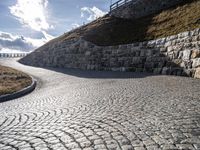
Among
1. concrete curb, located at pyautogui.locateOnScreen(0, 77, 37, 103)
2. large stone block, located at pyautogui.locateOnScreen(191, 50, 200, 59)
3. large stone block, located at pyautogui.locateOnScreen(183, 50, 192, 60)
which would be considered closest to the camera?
concrete curb, located at pyautogui.locateOnScreen(0, 77, 37, 103)

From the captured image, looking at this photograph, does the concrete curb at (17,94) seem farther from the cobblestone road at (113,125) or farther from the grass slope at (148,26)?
the grass slope at (148,26)

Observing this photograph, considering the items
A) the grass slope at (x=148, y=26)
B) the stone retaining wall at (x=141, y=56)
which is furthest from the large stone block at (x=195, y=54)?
the grass slope at (x=148, y=26)

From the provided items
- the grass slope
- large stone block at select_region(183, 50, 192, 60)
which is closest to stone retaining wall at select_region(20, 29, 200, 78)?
large stone block at select_region(183, 50, 192, 60)

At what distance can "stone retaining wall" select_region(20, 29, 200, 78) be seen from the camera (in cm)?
1728

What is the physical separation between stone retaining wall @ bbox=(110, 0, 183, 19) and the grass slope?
153 centimetres

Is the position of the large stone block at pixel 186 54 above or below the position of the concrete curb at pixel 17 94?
above

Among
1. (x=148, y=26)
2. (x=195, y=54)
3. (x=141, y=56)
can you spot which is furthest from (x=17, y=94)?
(x=148, y=26)

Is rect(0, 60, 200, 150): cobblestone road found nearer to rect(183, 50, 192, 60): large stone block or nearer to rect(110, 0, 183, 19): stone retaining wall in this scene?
rect(183, 50, 192, 60): large stone block

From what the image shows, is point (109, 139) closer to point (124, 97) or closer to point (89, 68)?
point (124, 97)

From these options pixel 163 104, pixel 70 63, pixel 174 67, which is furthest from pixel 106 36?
pixel 163 104

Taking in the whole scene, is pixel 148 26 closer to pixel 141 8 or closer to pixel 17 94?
pixel 141 8

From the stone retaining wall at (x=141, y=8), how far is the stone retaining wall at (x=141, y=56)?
920 centimetres

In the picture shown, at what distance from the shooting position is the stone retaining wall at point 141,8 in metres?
32.3

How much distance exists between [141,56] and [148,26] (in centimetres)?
805
